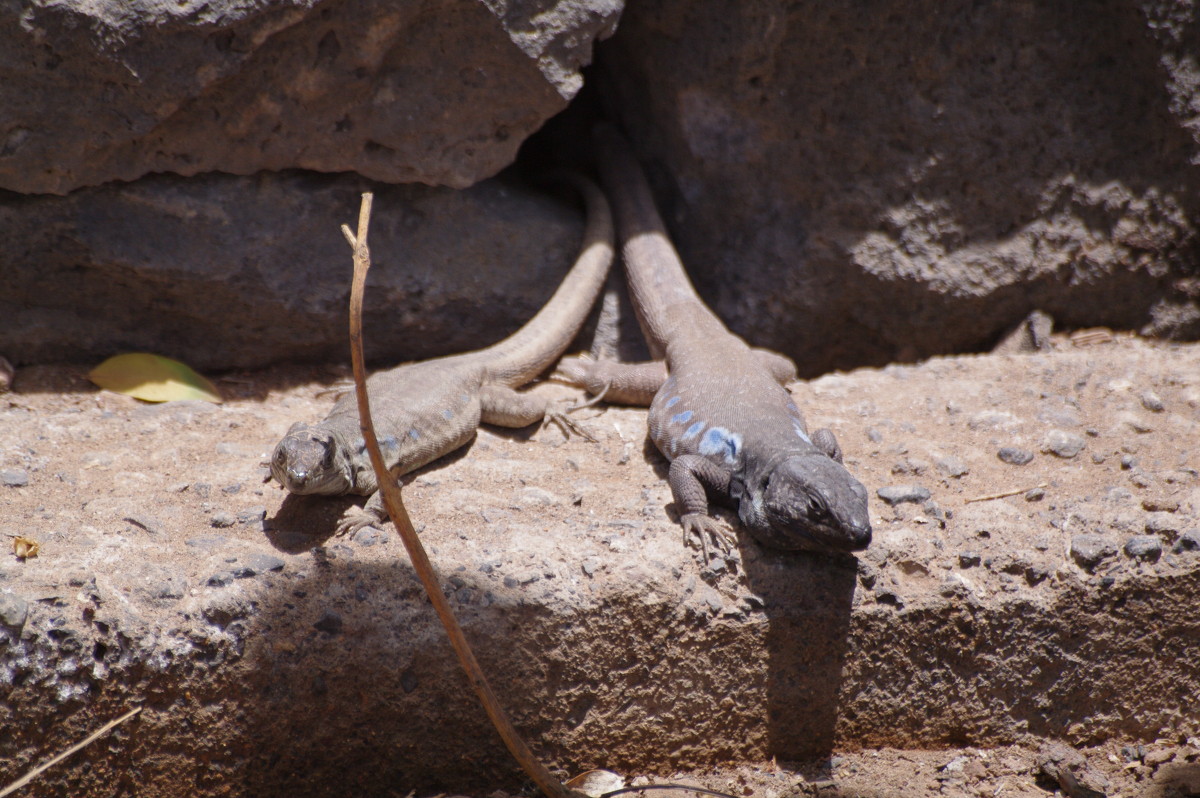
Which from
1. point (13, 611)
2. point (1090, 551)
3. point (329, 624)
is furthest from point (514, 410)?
point (1090, 551)

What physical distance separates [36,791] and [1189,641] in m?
4.31

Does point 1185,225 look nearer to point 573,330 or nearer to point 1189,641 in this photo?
point 1189,641

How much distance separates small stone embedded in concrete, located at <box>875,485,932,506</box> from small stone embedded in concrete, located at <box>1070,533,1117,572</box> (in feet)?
1.95

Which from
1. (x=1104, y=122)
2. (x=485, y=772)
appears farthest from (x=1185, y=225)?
(x=485, y=772)

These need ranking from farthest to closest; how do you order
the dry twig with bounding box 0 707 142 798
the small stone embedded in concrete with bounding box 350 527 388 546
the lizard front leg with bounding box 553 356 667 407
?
the lizard front leg with bounding box 553 356 667 407
the small stone embedded in concrete with bounding box 350 527 388 546
the dry twig with bounding box 0 707 142 798

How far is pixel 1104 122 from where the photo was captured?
17.3 feet

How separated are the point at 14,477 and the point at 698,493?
2838 mm

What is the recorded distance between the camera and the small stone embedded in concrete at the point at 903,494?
12.4 feet

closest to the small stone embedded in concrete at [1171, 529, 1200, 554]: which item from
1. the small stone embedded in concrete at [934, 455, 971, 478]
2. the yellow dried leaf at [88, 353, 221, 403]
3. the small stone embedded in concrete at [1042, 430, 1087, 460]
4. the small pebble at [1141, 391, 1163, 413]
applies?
the small stone embedded in concrete at [1042, 430, 1087, 460]

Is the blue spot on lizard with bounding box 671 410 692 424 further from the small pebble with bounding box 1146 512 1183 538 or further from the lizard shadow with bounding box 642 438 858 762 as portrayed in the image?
the small pebble with bounding box 1146 512 1183 538

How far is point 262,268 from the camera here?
4.82 m

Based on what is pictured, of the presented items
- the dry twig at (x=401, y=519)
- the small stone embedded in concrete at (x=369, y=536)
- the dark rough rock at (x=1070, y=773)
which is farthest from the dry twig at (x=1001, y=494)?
the small stone embedded in concrete at (x=369, y=536)

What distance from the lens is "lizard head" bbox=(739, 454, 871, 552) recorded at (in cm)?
319

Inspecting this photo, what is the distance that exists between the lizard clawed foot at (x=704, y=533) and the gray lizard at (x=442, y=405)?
1.19m
